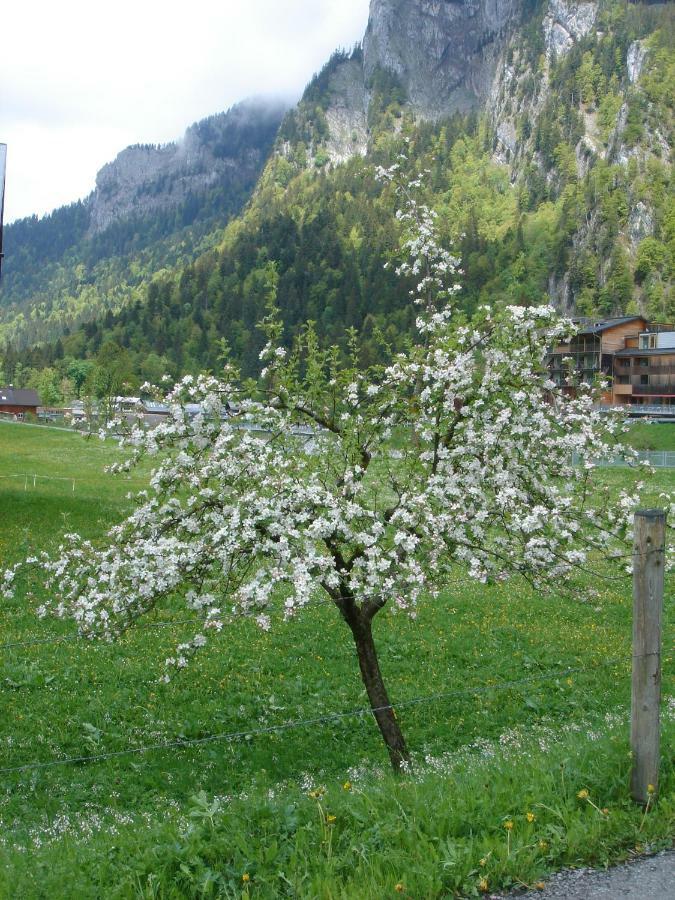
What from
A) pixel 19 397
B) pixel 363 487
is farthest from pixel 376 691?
pixel 19 397

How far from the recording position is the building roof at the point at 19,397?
457 feet

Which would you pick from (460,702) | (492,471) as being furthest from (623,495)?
(460,702)

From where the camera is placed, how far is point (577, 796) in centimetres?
679

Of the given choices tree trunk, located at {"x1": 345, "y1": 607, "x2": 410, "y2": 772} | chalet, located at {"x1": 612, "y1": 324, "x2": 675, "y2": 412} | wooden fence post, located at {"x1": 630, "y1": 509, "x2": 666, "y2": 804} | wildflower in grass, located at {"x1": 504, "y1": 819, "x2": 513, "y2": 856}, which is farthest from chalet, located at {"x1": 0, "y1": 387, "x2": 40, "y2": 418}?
wildflower in grass, located at {"x1": 504, "y1": 819, "x2": 513, "y2": 856}

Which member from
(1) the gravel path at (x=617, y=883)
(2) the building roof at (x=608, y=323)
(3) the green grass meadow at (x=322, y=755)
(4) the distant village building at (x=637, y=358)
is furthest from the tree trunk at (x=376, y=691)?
(4) the distant village building at (x=637, y=358)

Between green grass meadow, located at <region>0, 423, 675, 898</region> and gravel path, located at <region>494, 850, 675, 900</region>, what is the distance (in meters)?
0.14

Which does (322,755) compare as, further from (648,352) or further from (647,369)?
(647,369)

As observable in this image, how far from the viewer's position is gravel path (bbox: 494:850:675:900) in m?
5.57

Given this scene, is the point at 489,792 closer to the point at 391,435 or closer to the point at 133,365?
the point at 391,435

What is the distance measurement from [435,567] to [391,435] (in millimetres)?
2085

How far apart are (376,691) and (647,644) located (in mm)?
5219

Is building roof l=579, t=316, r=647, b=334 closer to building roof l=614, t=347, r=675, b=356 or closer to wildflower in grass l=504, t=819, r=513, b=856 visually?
building roof l=614, t=347, r=675, b=356

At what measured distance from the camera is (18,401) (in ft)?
464

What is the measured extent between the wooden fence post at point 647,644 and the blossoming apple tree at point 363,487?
2.70 metres
